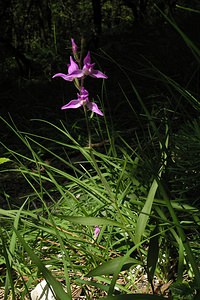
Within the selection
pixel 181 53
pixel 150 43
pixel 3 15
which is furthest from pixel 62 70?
pixel 3 15

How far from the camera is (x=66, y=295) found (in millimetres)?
1026

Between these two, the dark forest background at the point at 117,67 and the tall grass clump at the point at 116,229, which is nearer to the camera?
the tall grass clump at the point at 116,229

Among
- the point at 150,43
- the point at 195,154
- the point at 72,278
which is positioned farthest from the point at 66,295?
the point at 150,43

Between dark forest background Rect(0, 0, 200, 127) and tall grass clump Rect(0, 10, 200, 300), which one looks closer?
tall grass clump Rect(0, 10, 200, 300)

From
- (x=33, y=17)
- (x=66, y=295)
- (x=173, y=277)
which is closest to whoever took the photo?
(x=66, y=295)

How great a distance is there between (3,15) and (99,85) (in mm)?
2835

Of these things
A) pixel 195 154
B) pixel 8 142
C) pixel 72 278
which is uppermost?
pixel 195 154

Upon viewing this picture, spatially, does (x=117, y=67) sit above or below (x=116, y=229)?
below

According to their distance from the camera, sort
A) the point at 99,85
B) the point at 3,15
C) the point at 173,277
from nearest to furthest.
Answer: the point at 173,277, the point at 99,85, the point at 3,15

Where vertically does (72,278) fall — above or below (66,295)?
below

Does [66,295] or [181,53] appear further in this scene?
[181,53]

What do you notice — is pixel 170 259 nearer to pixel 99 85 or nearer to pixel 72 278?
pixel 72 278

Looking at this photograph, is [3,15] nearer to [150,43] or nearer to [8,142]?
[150,43]

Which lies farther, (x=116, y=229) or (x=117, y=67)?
(x=117, y=67)
